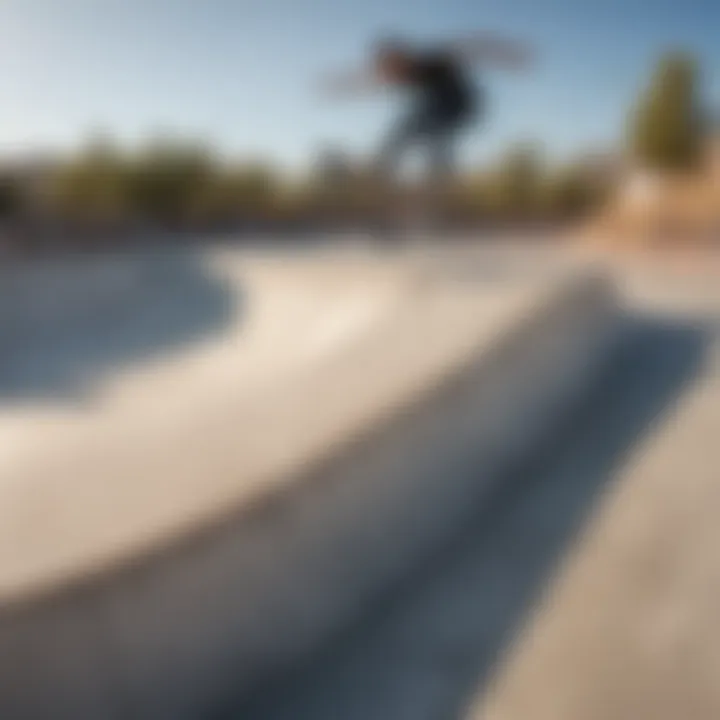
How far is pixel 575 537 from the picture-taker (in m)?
3.50

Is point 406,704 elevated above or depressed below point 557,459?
below

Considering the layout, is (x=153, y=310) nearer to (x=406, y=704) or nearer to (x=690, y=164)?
(x=406, y=704)

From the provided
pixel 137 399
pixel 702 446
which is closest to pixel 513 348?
pixel 702 446

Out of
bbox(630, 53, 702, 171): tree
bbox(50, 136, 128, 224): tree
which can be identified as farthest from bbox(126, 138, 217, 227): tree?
bbox(630, 53, 702, 171): tree

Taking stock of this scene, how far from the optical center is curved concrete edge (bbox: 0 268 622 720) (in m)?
2.15

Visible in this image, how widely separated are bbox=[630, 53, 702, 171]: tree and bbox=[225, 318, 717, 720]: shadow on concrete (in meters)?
11.7

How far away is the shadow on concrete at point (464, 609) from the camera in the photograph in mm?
2604

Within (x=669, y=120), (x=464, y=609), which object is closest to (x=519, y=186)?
(x=669, y=120)

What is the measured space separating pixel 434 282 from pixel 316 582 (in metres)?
4.19

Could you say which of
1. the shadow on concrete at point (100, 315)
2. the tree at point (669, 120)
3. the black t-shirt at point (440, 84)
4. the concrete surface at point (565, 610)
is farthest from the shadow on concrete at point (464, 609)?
the tree at point (669, 120)

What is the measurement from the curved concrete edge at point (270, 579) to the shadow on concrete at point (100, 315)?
11.2 ft

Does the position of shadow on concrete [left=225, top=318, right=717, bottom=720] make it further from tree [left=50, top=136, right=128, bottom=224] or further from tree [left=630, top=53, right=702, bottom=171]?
tree [left=630, top=53, right=702, bottom=171]

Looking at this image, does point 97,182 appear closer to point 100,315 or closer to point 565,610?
point 100,315

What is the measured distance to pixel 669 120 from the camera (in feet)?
48.8
